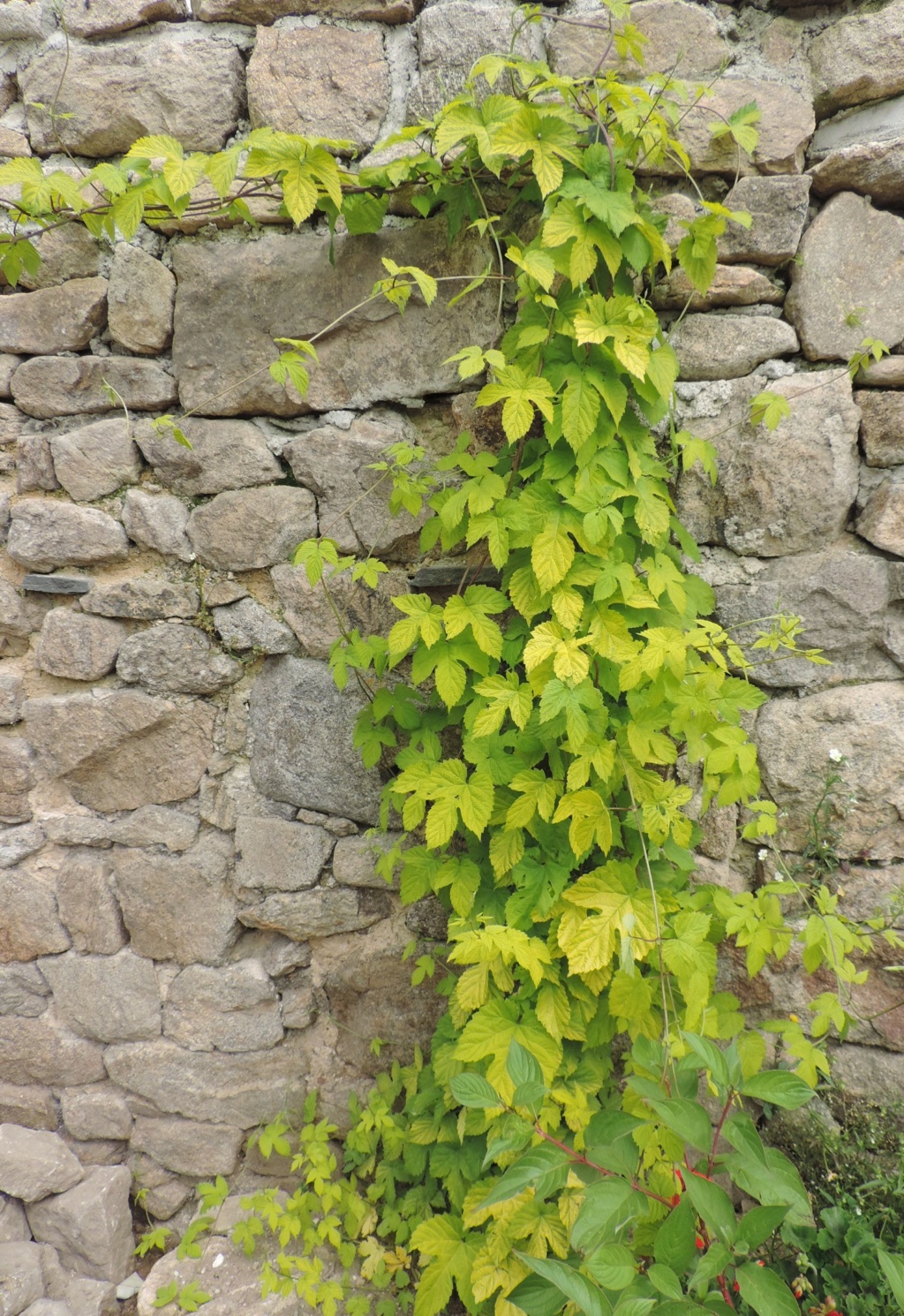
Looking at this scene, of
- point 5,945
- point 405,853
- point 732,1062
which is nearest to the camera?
point 732,1062

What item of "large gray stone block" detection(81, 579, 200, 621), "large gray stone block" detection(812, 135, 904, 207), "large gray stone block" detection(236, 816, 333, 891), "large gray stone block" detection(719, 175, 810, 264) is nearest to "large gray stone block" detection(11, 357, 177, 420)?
"large gray stone block" detection(81, 579, 200, 621)

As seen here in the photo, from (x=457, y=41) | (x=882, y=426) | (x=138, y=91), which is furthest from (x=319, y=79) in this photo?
(x=882, y=426)

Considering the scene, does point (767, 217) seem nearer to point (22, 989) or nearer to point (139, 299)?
point (139, 299)

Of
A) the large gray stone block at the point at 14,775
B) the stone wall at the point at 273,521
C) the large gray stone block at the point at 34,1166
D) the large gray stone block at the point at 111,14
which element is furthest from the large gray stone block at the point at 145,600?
the large gray stone block at the point at 34,1166

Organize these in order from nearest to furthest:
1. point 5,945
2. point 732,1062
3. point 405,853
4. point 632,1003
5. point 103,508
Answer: point 732,1062, point 632,1003, point 405,853, point 103,508, point 5,945

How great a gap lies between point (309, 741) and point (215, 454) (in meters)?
0.74

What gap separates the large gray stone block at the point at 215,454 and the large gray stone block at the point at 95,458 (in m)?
0.04

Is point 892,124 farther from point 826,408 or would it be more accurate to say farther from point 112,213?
point 112,213

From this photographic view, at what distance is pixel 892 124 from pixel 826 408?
0.59 meters

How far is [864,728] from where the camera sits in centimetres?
150

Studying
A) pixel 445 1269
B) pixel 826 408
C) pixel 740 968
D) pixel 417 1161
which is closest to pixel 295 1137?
pixel 417 1161

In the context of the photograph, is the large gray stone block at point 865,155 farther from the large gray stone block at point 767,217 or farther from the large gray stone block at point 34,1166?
the large gray stone block at point 34,1166

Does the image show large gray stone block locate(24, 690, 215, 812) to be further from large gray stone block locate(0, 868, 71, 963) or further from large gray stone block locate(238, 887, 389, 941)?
large gray stone block locate(238, 887, 389, 941)

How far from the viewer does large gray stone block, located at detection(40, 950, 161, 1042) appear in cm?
185
